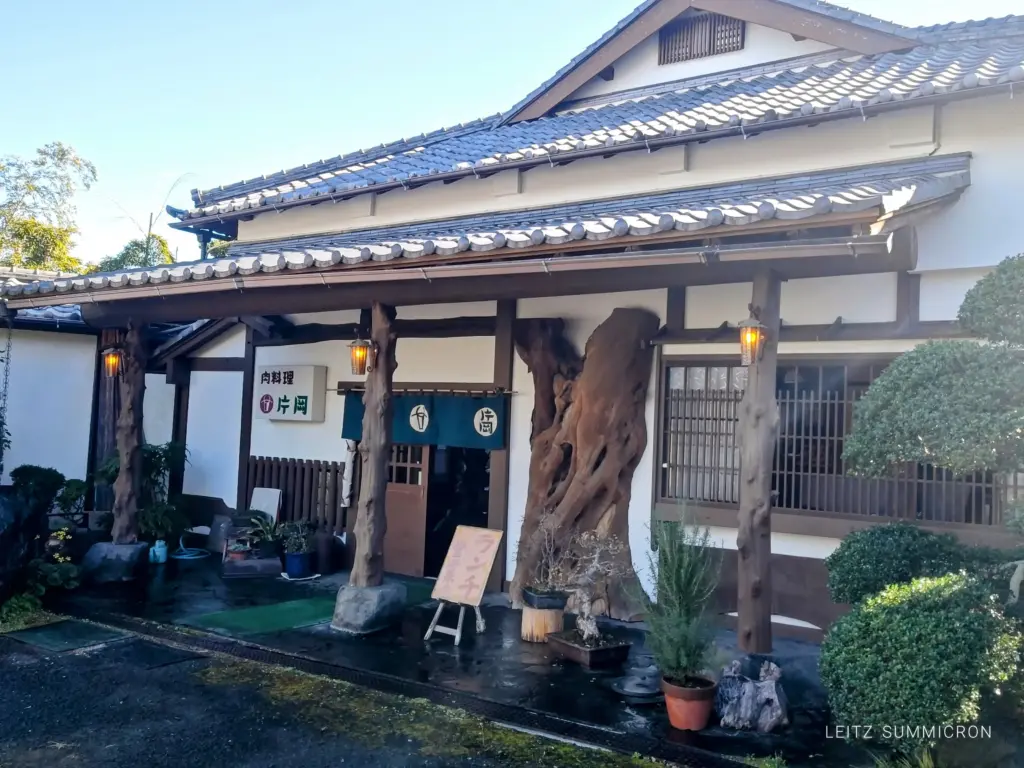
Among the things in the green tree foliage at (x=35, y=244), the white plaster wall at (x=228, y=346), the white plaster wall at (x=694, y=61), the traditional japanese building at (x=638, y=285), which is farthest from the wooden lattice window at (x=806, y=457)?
the green tree foliage at (x=35, y=244)

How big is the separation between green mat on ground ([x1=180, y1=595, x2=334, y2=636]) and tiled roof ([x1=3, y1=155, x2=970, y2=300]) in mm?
3327

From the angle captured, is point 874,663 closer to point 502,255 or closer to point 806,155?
point 502,255

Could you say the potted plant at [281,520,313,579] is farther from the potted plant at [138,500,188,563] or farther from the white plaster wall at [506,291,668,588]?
the white plaster wall at [506,291,668,588]

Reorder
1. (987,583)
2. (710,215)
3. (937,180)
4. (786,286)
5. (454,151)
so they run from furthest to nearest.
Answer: (454,151) < (786,286) < (937,180) < (710,215) < (987,583)

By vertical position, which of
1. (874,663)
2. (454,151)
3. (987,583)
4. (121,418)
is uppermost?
(454,151)

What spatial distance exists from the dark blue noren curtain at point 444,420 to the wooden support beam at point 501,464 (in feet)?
0.56

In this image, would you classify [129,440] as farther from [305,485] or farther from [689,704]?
[689,704]

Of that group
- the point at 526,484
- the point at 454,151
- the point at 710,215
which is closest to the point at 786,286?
the point at 710,215

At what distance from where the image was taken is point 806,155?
7.99m

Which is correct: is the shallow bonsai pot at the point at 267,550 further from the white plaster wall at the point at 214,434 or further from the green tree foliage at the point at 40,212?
the green tree foliage at the point at 40,212

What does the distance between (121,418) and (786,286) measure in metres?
7.72

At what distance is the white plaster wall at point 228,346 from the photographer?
1170 centimetres

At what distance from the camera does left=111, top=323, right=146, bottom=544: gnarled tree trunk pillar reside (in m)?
9.66

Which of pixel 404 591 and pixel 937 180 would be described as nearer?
pixel 937 180
